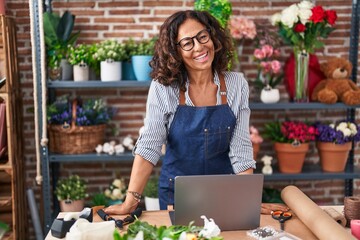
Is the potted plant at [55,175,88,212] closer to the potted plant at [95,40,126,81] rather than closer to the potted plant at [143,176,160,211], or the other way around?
the potted plant at [143,176,160,211]

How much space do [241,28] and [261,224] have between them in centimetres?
197

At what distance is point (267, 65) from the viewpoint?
11.7 feet

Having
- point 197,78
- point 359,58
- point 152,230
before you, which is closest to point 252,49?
point 359,58

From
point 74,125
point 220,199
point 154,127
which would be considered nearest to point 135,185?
point 154,127

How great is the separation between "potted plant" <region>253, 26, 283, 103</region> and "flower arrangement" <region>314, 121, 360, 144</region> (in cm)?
42

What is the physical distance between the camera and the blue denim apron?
90.4 inches

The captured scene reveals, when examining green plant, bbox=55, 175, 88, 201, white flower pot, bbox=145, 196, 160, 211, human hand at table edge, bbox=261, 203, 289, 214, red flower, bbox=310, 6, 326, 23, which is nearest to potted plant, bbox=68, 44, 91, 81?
green plant, bbox=55, 175, 88, 201

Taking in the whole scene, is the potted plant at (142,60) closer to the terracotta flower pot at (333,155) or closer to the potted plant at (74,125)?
the potted plant at (74,125)

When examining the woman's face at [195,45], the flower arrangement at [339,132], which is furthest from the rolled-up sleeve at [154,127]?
the flower arrangement at [339,132]

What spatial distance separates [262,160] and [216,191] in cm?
209

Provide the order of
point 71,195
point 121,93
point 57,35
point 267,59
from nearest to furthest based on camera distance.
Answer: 1. point 57,35
2. point 71,195
3. point 267,59
4. point 121,93

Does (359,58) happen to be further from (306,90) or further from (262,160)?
(262,160)

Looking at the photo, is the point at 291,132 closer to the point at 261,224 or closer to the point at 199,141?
the point at 199,141

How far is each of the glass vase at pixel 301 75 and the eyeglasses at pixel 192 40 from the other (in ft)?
4.94
